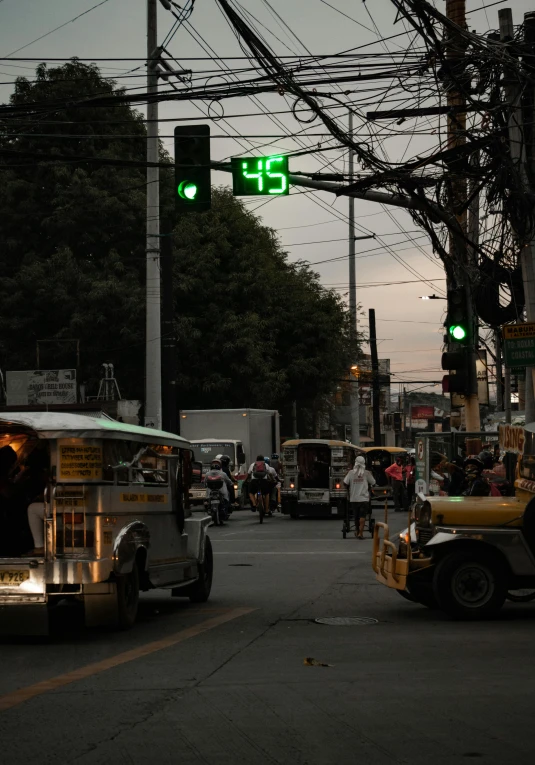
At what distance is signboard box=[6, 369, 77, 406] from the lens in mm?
37219

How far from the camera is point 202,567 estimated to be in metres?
13.7

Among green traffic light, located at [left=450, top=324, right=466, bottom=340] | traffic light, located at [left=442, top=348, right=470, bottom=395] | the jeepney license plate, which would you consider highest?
green traffic light, located at [left=450, top=324, right=466, bottom=340]

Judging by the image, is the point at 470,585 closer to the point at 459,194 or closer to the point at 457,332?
the point at 457,332

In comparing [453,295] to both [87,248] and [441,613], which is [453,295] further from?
[87,248]

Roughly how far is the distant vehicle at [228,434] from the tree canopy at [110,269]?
11.8ft

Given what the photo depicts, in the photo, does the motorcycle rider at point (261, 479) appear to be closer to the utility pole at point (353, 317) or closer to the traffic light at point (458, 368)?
the traffic light at point (458, 368)

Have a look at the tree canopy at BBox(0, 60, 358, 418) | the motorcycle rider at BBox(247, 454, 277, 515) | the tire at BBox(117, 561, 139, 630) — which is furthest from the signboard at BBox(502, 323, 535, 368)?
the tree canopy at BBox(0, 60, 358, 418)

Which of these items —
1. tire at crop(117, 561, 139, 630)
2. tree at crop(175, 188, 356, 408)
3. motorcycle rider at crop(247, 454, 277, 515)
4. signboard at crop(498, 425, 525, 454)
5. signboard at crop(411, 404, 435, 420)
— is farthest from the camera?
signboard at crop(411, 404, 435, 420)

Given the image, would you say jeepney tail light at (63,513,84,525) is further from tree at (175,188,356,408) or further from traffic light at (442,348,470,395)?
tree at (175,188,356,408)

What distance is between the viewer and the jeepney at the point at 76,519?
410 inches

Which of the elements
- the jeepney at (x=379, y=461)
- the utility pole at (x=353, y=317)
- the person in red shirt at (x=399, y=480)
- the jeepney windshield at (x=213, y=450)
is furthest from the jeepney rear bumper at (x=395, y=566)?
the utility pole at (x=353, y=317)

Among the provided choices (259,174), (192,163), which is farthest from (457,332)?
(192,163)

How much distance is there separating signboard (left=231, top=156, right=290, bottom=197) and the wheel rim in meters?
6.30

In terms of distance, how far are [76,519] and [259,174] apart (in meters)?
6.90
